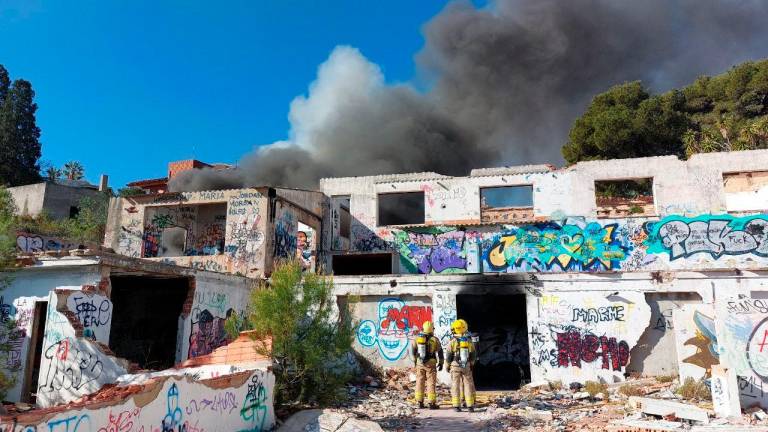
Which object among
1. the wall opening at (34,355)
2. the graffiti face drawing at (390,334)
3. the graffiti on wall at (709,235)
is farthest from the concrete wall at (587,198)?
the wall opening at (34,355)

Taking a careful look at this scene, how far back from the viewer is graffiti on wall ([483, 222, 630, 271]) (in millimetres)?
21625

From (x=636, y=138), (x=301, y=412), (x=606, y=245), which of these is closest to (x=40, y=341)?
(x=301, y=412)

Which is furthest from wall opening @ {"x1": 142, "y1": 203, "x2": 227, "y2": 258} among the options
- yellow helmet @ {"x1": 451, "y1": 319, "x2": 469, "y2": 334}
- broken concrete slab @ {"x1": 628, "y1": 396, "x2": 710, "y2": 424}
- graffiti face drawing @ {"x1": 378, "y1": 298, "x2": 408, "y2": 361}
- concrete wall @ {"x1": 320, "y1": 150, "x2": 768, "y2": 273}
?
broken concrete slab @ {"x1": 628, "y1": 396, "x2": 710, "y2": 424}

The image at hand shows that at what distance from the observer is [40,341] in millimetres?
11672

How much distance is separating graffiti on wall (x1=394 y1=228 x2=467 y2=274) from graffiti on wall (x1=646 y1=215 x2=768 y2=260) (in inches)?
295

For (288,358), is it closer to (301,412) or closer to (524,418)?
(301,412)

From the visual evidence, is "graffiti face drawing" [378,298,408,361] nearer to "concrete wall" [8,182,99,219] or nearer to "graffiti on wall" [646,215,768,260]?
"graffiti on wall" [646,215,768,260]

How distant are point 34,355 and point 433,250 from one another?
50.7 feet

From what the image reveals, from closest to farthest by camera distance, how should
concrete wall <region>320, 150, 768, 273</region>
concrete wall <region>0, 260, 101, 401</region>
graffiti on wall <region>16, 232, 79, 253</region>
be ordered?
1. concrete wall <region>0, 260, 101, 401</region>
2. graffiti on wall <region>16, 232, 79, 253</region>
3. concrete wall <region>320, 150, 768, 273</region>

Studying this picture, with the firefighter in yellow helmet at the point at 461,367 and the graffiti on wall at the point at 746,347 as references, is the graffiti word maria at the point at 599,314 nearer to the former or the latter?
the graffiti on wall at the point at 746,347

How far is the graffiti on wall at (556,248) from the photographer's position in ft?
70.9

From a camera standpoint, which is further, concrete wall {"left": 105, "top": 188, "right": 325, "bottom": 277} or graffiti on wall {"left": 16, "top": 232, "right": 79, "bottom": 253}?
graffiti on wall {"left": 16, "top": 232, "right": 79, "bottom": 253}

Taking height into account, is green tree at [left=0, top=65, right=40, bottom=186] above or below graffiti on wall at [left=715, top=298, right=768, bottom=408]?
above

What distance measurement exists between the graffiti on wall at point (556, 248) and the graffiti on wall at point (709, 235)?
4.60ft
